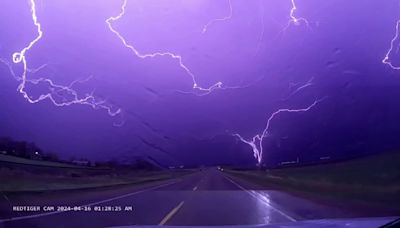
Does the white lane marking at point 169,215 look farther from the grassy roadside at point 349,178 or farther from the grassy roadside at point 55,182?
the grassy roadside at point 349,178

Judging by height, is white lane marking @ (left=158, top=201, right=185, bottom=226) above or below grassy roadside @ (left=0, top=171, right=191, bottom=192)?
below

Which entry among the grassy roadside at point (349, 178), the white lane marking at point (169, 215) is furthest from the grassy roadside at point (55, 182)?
the grassy roadside at point (349, 178)

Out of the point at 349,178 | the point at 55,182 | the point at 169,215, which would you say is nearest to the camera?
the point at 169,215

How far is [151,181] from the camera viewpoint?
→ 136 feet

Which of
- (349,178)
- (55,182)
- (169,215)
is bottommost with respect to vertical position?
(169,215)

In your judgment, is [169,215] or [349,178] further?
[349,178]

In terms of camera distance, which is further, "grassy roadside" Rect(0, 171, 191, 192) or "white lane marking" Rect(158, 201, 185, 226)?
"grassy roadside" Rect(0, 171, 191, 192)

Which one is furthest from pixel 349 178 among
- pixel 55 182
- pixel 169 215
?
pixel 169 215

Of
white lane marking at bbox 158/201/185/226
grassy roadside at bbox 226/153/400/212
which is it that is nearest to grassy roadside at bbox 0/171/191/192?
white lane marking at bbox 158/201/185/226

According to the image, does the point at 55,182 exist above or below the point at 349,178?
below

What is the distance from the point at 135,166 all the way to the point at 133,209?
11.6 metres

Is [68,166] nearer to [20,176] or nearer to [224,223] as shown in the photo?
[20,176]

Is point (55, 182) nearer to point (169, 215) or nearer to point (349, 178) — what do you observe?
point (169, 215)

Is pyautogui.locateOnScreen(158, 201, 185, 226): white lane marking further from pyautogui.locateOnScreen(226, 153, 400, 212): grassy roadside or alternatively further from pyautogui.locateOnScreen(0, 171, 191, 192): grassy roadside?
pyautogui.locateOnScreen(226, 153, 400, 212): grassy roadside
